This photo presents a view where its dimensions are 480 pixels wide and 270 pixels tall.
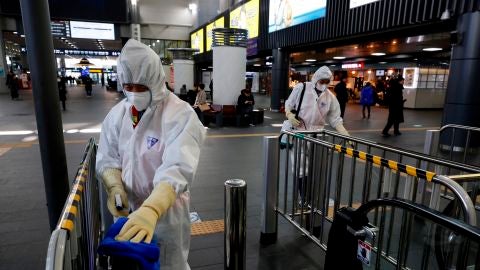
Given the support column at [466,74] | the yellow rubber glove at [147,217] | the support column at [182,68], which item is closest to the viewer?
the yellow rubber glove at [147,217]

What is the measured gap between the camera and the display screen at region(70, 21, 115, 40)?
21.6 metres

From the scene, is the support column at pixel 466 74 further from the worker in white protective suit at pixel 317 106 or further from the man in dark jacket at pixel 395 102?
the worker in white protective suit at pixel 317 106

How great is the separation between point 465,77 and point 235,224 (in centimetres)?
610

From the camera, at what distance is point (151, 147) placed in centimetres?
175

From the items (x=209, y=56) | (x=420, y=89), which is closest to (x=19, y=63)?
(x=209, y=56)

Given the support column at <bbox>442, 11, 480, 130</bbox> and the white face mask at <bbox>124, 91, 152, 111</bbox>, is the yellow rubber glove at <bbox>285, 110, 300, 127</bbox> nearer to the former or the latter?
the white face mask at <bbox>124, 91, 152, 111</bbox>

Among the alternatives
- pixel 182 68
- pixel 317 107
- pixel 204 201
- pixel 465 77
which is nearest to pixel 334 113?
pixel 317 107

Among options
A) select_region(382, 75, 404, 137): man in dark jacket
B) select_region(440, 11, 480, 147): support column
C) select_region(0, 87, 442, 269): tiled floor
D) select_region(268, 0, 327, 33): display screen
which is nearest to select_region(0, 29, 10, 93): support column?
select_region(0, 87, 442, 269): tiled floor

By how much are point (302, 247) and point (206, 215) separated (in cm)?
120

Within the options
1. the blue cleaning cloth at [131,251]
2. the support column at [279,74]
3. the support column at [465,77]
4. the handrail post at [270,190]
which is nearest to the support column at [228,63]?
the support column at [279,74]

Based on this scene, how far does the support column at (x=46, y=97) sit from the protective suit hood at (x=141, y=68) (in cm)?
114

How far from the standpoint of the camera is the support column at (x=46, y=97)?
8.07ft

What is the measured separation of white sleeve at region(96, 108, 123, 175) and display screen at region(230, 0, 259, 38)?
1470cm

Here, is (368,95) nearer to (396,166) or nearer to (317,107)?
(317,107)
